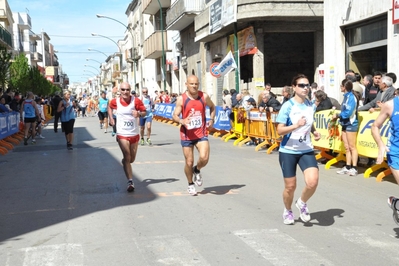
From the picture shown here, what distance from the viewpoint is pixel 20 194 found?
9320mm

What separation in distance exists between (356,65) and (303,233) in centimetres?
1271

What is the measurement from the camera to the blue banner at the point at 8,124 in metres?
18.2

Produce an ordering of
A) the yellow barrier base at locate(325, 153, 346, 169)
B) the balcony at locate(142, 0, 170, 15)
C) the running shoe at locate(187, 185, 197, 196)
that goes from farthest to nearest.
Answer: the balcony at locate(142, 0, 170, 15), the yellow barrier base at locate(325, 153, 346, 169), the running shoe at locate(187, 185, 197, 196)

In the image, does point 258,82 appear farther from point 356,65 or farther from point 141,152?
point 141,152

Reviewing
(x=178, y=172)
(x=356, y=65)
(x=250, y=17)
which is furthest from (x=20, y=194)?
(x=250, y=17)

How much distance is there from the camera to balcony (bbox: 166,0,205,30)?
108 feet

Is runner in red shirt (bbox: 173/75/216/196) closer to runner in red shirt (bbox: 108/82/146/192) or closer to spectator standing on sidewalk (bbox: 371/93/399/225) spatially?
runner in red shirt (bbox: 108/82/146/192)

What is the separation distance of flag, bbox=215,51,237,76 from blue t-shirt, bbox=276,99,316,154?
1417 cm

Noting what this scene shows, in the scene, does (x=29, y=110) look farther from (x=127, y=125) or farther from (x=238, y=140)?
(x=127, y=125)

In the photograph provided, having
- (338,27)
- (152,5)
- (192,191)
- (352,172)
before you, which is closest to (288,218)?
(192,191)

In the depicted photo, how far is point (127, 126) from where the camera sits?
9.28 metres

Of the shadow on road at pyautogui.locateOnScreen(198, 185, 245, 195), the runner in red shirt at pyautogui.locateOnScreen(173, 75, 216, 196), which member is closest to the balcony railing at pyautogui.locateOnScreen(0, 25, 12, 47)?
the shadow on road at pyautogui.locateOnScreen(198, 185, 245, 195)

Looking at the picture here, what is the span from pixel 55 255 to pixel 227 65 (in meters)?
16.0

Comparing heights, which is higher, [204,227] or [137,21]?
[137,21]
